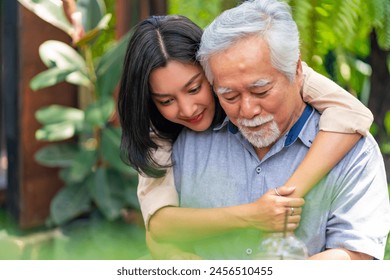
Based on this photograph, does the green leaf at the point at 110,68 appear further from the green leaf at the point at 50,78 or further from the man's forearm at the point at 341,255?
the man's forearm at the point at 341,255

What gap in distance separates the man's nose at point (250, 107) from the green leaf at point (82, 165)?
4.22 ft

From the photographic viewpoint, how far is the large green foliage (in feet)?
8.04

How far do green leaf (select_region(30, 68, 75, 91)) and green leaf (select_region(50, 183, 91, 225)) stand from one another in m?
0.39

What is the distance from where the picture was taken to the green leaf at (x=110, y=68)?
2.46 metres

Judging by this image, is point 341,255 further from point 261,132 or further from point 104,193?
point 104,193

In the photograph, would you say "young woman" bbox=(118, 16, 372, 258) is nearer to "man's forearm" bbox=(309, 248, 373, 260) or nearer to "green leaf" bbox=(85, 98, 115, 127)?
"man's forearm" bbox=(309, 248, 373, 260)

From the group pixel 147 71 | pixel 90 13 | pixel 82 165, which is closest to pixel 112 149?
pixel 82 165

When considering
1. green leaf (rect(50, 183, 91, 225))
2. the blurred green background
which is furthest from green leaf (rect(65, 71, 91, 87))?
green leaf (rect(50, 183, 91, 225))

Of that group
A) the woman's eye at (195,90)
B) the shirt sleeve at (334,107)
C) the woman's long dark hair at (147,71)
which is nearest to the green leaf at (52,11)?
the woman's long dark hair at (147,71)

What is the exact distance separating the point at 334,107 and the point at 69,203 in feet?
4.62

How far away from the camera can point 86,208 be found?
102 inches

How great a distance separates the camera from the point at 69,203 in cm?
258

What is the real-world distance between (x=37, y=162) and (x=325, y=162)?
5.37 feet
